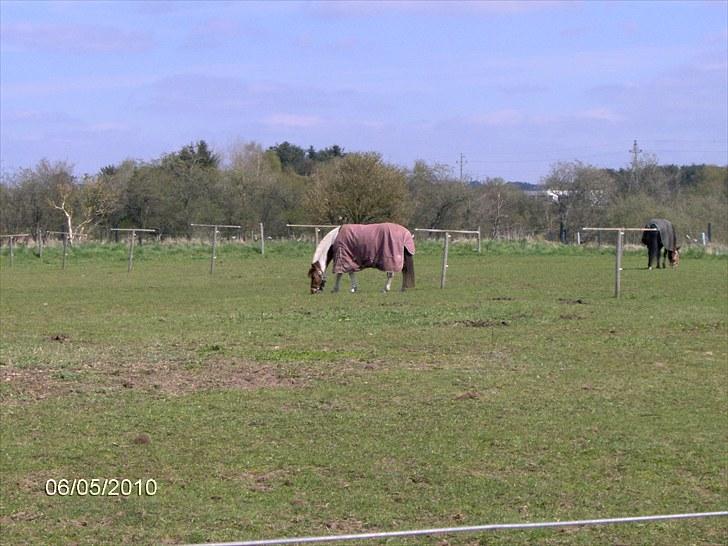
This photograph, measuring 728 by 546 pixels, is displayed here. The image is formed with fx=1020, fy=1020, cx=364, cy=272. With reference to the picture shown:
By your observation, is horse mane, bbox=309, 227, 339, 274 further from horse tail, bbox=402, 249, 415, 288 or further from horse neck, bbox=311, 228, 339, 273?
horse tail, bbox=402, 249, 415, 288

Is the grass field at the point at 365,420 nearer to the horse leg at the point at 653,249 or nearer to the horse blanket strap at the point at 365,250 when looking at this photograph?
the horse blanket strap at the point at 365,250

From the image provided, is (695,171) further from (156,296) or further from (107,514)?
(107,514)

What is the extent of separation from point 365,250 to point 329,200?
28.7 metres

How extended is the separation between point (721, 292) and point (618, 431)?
1435 cm

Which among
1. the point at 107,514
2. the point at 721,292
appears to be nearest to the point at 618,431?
the point at 107,514

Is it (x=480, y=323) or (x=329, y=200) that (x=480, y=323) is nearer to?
(x=480, y=323)

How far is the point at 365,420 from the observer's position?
841cm

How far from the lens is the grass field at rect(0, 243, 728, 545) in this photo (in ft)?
19.7

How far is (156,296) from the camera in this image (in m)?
21.0

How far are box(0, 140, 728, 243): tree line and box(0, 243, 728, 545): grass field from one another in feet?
110

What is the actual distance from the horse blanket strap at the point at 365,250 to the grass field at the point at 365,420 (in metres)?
3.84

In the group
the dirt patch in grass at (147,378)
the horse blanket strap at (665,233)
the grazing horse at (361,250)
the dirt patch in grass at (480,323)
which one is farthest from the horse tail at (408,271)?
the dirt patch in grass at (147,378)

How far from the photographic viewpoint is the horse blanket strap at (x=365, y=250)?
21500 mm
